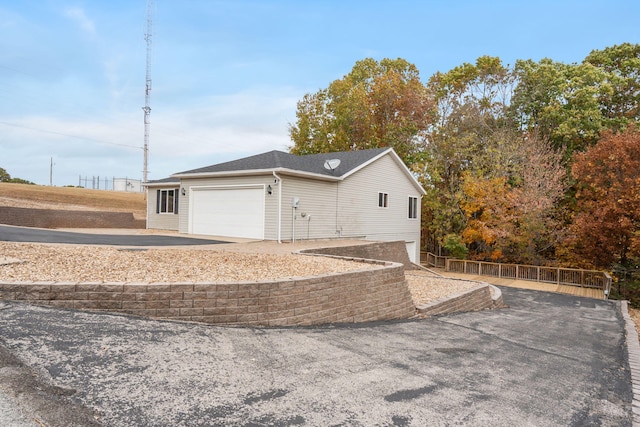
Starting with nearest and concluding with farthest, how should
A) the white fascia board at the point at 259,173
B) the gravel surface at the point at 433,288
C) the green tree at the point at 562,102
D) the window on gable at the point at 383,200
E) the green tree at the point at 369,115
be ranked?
the gravel surface at the point at 433,288, the white fascia board at the point at 259,173, the window on gable at the point at 383,200, the green tree at the point at 562,102, the green tree at the point at 369,115

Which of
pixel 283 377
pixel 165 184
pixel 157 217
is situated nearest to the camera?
pixel 283 377

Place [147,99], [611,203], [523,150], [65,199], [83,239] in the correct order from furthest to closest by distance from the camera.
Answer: [147,99] → [65,199] → [523,150] → [611,203] → [83,239]

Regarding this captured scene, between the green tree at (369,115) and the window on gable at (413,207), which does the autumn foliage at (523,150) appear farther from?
the window on gable at (413,207)

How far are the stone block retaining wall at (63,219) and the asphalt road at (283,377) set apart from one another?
62.4 ft

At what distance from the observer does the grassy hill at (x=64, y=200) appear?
25500 mm

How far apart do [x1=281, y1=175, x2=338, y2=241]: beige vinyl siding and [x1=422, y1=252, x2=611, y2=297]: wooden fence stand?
9599 mm

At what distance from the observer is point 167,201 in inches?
787

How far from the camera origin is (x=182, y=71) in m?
18.1

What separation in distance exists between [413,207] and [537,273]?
7.30 metres

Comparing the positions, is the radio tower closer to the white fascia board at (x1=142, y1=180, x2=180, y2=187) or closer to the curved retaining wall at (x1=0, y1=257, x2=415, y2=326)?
the white fascia board at (x1=142, y1=180, x2=180, y2=187)

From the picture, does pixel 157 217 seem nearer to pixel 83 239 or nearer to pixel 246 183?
pixel 246 183

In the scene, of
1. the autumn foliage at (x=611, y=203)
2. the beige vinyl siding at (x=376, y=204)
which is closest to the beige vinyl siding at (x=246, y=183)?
the beige vinyl siding at (x=376, y=204)

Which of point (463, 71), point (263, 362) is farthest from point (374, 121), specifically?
point (263, 362)

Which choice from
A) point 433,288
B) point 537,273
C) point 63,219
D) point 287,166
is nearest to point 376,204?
point 287,166
